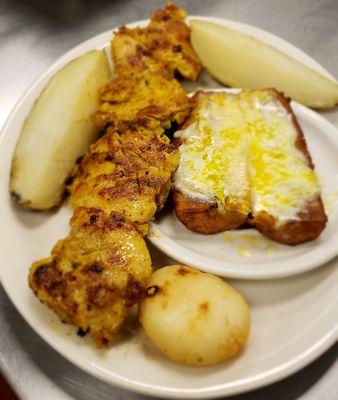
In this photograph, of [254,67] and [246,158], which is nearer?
[246,158]

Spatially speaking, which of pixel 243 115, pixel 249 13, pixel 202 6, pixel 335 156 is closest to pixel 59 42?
pixel 202 6

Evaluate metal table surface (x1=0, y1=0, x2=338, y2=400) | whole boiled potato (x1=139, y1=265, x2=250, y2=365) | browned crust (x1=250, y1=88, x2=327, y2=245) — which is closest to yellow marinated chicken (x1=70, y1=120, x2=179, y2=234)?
whole boiled potato (x1=139, y1=265, x2=250, y2=365)

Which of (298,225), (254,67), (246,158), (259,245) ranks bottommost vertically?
(259,245)

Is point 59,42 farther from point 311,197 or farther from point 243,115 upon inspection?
point 311,197

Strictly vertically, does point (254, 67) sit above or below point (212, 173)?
above

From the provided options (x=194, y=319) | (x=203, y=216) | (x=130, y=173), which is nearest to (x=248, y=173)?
(x=203, y=216)

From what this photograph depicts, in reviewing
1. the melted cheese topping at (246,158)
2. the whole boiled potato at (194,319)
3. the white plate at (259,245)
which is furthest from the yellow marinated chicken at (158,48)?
the whole boiled potato at (194,319)

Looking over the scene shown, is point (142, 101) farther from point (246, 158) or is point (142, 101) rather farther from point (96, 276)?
point (96, 276)
